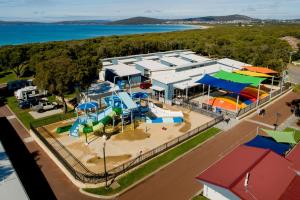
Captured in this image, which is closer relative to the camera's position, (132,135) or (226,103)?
(132,135)

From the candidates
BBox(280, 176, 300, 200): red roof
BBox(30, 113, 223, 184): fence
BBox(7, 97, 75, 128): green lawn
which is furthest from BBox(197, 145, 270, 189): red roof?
BBox(7, 97, 75, 128): green lawn

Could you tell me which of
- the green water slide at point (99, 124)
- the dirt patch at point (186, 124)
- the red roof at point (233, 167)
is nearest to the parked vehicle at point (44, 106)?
the green water slide at point (99, 124)

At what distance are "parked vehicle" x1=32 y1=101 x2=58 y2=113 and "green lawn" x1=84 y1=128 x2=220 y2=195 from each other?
21.5 m

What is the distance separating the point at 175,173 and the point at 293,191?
9605 mm

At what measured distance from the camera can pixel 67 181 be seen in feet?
75.4

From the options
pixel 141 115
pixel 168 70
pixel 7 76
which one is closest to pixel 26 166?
pixel 141 115

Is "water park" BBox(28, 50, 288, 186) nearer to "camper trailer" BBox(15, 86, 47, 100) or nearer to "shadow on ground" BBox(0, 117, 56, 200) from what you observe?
"shadow on ground" BBox(0, 117, 56, 200)

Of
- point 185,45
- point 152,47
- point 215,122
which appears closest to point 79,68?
point 215,122

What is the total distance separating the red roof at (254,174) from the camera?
57.6 ft

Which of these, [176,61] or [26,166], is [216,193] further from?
[176,61]

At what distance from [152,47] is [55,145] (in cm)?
5886

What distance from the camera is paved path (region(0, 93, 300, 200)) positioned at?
21.2 m

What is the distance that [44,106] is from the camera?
40.5m

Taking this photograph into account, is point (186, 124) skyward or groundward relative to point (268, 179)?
groundward
